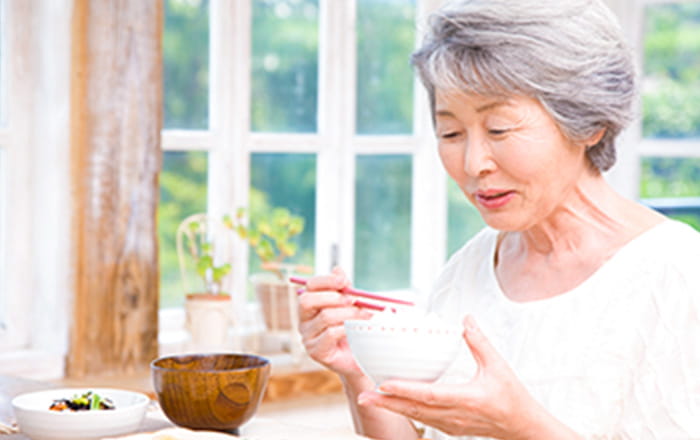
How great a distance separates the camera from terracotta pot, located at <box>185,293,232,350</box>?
3.03 meters

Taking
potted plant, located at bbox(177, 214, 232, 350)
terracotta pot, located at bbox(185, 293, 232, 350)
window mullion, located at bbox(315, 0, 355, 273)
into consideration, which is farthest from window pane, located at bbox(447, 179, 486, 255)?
terracotta pot, located at bbox(185, 293, 232, 350)

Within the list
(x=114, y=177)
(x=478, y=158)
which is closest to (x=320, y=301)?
(x=478, y=158)

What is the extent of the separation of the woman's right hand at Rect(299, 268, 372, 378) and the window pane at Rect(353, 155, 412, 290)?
196 cm

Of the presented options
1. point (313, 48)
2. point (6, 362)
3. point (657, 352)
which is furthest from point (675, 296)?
point (313, 48)

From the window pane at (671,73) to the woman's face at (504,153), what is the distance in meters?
2.44

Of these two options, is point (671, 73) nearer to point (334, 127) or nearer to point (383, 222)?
point (383, 222)

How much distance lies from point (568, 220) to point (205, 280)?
4.88ft

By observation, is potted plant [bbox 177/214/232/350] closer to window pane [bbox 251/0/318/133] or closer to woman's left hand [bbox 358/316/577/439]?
window pane [bbox 251/0/318/133]

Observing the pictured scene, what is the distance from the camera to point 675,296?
1722 mm

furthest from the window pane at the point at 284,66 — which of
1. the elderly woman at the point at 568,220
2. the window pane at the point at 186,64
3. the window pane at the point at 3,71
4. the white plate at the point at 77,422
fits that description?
the white plate at the point at 77,422

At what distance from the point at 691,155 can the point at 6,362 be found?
8.49ft

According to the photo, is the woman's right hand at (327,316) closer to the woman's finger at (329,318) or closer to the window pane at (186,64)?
the woman's finger at (329,318)

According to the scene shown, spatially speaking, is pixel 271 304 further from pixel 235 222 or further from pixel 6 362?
pixel 6 362

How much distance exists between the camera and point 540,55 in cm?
168
